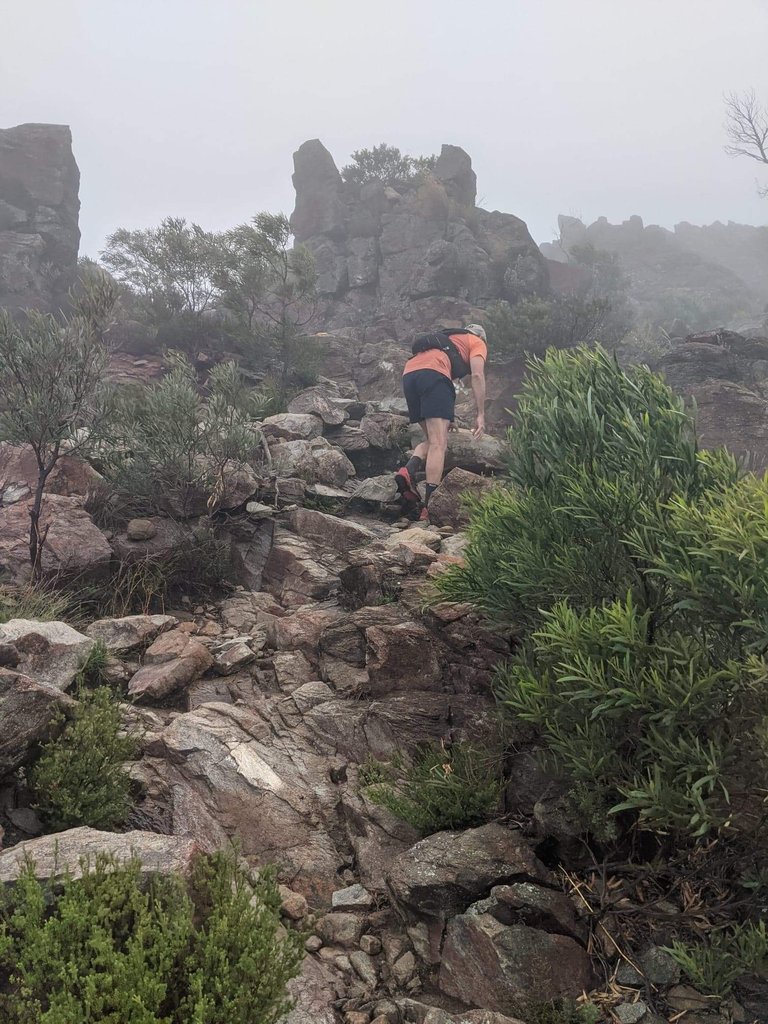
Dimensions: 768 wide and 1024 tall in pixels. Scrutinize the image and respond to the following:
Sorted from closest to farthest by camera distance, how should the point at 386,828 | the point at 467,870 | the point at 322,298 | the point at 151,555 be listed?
the point at 467,870
the point at 386,828
the point at 151,555
the point at 322,298

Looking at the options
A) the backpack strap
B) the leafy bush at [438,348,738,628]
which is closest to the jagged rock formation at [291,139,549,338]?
the backpack strap

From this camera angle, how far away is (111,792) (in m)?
4.18

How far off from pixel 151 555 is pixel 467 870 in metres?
5.79

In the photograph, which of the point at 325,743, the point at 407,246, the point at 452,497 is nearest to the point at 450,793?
the point at 325,743

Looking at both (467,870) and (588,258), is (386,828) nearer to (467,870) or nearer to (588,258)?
(467,870)

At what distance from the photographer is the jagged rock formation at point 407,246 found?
107ft

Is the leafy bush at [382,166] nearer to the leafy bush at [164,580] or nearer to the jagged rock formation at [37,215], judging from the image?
the jagged rock formation at [37,215]

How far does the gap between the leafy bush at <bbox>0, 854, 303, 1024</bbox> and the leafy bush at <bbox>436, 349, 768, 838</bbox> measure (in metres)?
1.85

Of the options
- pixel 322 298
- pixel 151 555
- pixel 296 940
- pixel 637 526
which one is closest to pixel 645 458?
pixel 637 526

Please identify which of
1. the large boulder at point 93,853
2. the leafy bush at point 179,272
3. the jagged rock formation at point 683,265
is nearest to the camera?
the large boulder at point 93,853

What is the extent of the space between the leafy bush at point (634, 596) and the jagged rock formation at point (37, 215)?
3000 cm

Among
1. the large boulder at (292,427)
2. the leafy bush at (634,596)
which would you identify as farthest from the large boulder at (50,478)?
the leafy bush at (634,596)

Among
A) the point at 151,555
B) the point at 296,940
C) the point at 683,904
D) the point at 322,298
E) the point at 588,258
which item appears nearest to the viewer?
the point at 296,940

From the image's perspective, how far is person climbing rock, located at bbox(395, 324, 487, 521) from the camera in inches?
417
